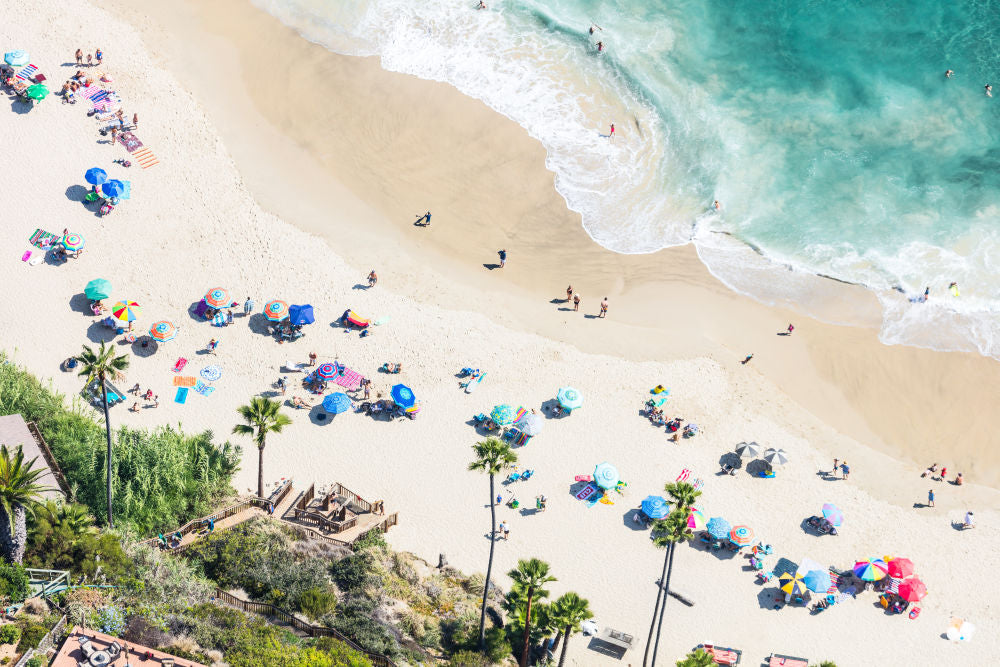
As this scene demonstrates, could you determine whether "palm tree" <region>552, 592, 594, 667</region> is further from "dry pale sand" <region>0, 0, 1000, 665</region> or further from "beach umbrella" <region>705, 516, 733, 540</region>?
"beach umbrella" <region>705, 516, 733, 540</region>

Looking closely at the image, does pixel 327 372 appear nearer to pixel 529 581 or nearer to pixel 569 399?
pixel 569 399

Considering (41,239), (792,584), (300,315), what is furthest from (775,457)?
(41,239)

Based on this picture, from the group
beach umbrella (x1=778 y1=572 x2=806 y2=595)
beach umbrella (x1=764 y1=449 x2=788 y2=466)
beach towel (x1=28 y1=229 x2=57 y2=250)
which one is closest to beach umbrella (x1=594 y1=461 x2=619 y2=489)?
beach umbrella (x1=764 y1=449 x2=788 y2=466)

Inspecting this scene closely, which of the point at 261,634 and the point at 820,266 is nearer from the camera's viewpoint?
the point at 261,634

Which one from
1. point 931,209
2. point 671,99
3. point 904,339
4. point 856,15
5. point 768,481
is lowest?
point 768,481

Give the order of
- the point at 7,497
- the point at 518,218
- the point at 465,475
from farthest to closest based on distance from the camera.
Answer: the point at 518,218
the point at 465,475
the point at 7,497

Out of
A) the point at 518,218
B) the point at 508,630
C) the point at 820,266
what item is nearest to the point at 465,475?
the point at 508,630

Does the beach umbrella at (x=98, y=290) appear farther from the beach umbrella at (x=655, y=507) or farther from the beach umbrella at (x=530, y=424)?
the beach umbrella at (x=655, y=507)

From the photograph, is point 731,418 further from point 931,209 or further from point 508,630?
point 931,209
